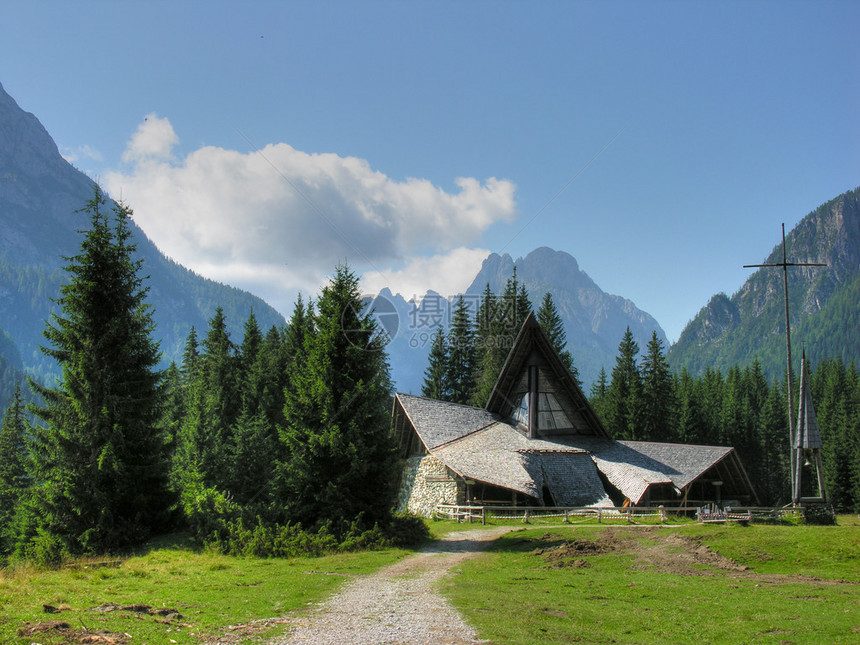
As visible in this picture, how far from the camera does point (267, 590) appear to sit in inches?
534

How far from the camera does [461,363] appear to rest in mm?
65438

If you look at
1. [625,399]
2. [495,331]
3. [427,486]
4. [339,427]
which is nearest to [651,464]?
[427,486]

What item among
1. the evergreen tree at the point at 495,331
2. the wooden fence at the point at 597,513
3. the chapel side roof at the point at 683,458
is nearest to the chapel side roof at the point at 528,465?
the wooden fence at the point at 597,513

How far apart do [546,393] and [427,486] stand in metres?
11.0

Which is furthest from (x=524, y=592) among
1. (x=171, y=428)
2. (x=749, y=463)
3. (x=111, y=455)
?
(x=749, y=463)

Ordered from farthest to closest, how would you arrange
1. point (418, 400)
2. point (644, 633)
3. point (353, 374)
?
point (418, 400), point (353, 374), point (644, 633)

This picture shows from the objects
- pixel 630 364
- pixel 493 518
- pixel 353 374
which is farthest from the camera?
pixel 630 364

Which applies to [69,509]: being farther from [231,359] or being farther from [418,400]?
[231,359]

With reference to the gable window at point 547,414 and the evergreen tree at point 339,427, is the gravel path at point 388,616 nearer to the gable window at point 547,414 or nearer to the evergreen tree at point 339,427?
the evergreen tree at point 339,427

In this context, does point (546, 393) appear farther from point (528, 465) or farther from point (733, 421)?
point (733, 421)

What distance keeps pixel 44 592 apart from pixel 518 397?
109 feet

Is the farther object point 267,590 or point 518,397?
point 518,397

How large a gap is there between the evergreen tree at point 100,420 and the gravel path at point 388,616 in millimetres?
11348

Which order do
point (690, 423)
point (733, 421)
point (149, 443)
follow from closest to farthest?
point (149, 443)
point (690, 423)
point (733, 421)
